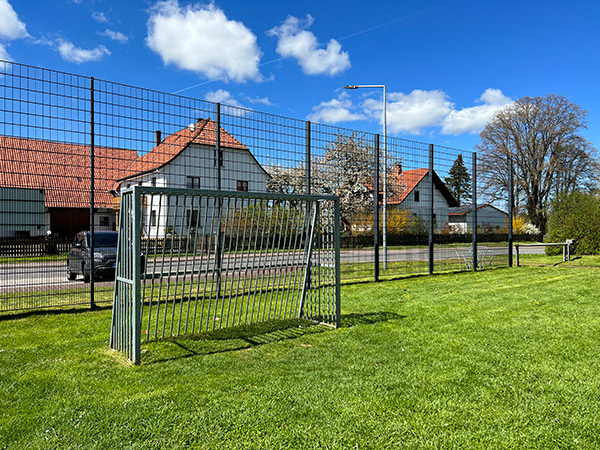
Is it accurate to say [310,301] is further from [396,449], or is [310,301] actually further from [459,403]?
[396,449]

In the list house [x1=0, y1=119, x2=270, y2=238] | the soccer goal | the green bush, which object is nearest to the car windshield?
house [x1=0, y1=119, x2=270, y2=238]

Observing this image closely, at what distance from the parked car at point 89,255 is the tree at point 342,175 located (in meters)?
3.22

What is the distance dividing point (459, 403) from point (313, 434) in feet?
4.01

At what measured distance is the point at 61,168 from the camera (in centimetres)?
645

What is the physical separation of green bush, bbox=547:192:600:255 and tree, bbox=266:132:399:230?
1128cm

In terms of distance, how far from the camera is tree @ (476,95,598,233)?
3425cm

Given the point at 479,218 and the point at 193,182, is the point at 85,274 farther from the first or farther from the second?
the point at 479,218

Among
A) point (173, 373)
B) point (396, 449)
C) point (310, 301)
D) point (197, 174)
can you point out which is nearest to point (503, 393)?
point (396, 449)

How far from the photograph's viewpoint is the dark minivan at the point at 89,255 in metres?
Result: 6.86

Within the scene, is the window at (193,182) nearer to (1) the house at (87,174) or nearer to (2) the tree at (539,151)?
(1) the house at (87,174)

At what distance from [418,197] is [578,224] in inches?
410

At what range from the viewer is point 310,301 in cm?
626

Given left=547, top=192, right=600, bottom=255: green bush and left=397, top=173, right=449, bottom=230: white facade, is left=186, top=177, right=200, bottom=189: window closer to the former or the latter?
left=397, top=173, right=449, bottom=230: white facade

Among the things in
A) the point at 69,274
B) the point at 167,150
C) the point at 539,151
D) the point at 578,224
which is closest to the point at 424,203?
the point at 167,150
